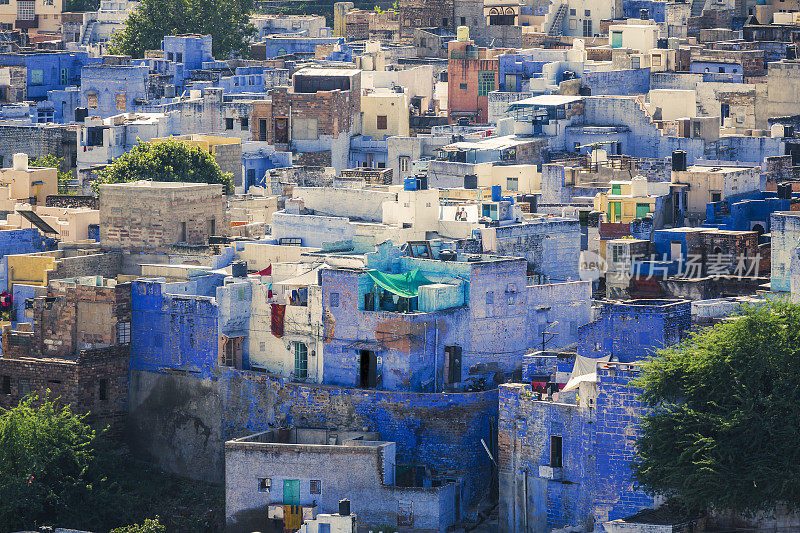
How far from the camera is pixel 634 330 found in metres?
56.4

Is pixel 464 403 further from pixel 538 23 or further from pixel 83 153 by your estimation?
pixel 538 23

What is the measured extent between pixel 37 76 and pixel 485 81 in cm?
2616

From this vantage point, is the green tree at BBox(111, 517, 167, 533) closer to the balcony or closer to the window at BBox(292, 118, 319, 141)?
the window at BBox(292, 118, 319, 141)

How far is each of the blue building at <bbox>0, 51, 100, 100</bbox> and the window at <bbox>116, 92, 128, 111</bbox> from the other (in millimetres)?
9239

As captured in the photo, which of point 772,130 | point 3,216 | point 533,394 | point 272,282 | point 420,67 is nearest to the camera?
point 533,394

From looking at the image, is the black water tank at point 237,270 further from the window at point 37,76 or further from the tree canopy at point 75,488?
the window at point 37,76

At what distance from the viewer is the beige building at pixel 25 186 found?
258 feet

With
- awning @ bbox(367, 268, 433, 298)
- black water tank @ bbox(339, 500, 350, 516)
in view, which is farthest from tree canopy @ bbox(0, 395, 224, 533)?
awning @ bbox(367, 268, 433, 298)

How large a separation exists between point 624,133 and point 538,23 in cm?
3792

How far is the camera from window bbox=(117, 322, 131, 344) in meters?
63.3

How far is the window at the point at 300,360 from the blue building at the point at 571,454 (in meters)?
7.01

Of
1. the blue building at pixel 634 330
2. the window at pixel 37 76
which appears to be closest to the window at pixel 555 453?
the blue building at pixel 634 330

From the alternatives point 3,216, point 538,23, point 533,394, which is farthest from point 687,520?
point 538,23

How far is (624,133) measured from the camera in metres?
86.6
